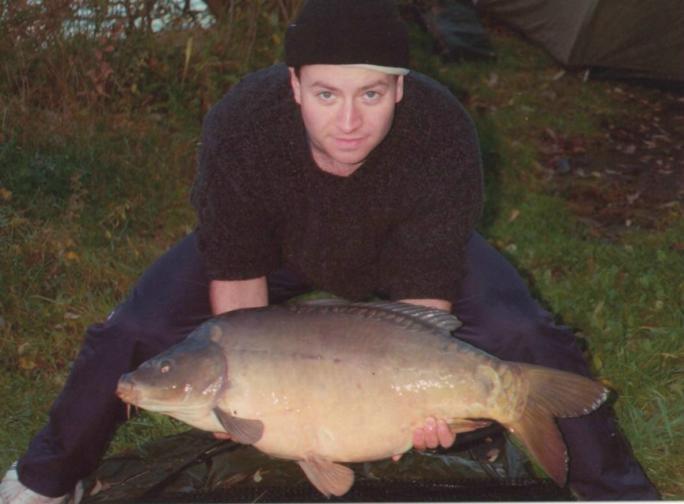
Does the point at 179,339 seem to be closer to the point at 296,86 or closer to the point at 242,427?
the point at 242,427

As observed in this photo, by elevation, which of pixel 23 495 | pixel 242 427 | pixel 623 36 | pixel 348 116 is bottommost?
pixel 23 495

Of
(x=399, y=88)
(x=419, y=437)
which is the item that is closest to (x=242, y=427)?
(x=419, y=437)

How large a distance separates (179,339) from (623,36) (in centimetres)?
564

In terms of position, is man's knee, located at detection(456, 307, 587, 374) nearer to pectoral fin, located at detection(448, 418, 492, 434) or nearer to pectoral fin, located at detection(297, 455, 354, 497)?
pectoral fin, located at detection(448, 418, 492, 434)

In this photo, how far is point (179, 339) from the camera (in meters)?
2.56

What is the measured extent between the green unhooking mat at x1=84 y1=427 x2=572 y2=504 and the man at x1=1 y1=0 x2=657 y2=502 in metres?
0.12

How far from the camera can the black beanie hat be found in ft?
7.36

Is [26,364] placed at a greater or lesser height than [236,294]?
lesser

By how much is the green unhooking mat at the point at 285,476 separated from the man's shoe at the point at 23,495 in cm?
9

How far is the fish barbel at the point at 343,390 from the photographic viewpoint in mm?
2088

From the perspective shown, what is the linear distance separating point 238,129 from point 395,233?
450 millimetres

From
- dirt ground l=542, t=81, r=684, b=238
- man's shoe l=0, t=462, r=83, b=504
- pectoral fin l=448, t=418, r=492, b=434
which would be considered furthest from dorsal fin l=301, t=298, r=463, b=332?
dirt ground l=542, t=81, r=684, b=238

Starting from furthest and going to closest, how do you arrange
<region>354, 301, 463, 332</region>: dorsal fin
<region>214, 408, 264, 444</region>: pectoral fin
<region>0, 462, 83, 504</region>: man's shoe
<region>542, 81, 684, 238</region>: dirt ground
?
<region>542, 81, 684, 238</region>: dirt ground
<region>0, 462, 83, 504</region>: man's shoe
<region>354, 301, 463, 332</region>: dorsal fin
<region>214, 408, 264, 444</region>: pectoral fin

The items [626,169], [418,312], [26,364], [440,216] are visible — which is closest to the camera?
[418,312]
